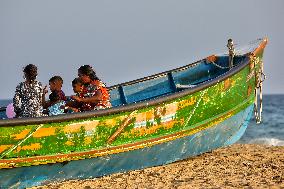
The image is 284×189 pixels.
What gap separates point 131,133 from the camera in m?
7.79

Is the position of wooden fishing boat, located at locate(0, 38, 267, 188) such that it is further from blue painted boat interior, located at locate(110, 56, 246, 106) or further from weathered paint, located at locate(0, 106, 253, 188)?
blue painted boat interior, located at locate(110, 56, 246, 106)

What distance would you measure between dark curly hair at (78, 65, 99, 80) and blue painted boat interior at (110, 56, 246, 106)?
10.7ft

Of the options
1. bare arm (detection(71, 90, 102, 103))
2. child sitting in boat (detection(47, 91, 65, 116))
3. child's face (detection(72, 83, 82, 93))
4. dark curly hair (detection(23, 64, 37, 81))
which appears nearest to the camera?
dark curly hair (detection(23, 64, 37, 81))

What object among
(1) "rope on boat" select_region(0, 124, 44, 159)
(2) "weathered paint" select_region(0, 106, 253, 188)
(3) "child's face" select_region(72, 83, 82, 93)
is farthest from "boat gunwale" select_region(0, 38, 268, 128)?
(3) "child's face" select_region(72, 83, 82, 93)

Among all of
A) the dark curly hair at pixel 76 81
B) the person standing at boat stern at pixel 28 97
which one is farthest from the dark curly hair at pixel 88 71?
the person standing at boat stern at pixel 28 97

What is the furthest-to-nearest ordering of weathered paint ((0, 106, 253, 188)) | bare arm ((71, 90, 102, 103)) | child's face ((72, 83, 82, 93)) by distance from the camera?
child's face ((72, 83, 82, 93)) → bare arm ((71, 90, 102, 103)) → weathered paint ((0, 106, 253, 188))

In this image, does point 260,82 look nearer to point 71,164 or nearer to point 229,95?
point 229,95

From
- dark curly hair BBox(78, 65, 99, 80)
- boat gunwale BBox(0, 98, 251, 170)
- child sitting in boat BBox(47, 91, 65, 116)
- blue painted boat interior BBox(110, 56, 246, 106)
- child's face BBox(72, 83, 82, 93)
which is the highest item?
dark curly hair BBox(78, 65, 99, 80)

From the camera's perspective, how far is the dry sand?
6957 mm

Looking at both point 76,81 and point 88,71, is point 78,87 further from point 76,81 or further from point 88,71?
point 88,71

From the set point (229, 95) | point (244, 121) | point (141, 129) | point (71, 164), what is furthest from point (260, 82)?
point (71, 164)

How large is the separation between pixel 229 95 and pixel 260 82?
6.37ft

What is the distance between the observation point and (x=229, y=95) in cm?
951

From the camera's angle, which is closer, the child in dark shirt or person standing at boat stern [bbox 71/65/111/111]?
person standing at boat stern [bbox 71/65/111/111]
